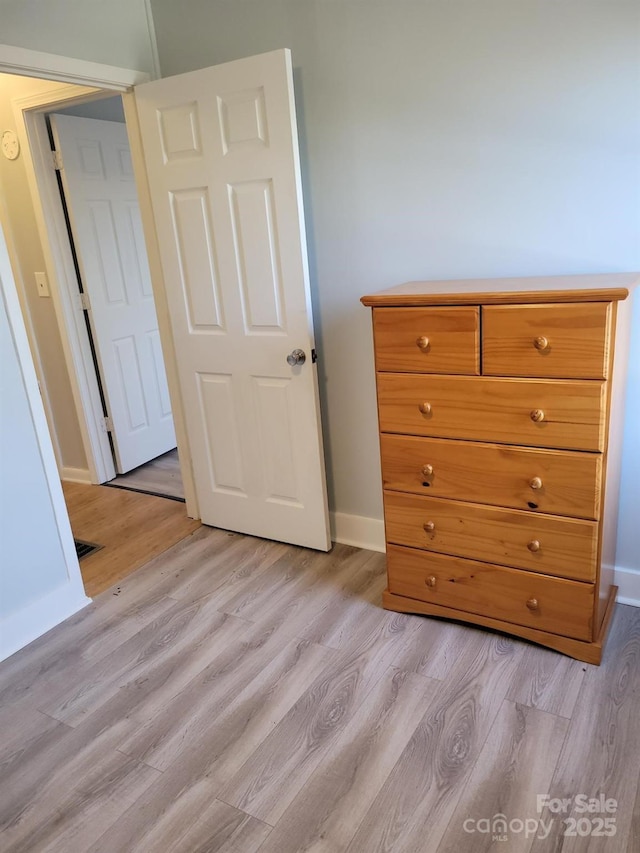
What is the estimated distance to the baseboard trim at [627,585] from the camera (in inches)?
89.0

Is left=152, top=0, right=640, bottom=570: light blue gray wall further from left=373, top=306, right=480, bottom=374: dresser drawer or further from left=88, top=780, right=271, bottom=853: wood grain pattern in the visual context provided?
left=88, top=780, right=271, bottom=853: wood grain pattern

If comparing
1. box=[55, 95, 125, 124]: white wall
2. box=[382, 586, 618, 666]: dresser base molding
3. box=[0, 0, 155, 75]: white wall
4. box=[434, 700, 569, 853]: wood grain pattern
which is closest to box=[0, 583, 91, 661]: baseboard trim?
box=[382, 586, 618, 666]: dresser base molding

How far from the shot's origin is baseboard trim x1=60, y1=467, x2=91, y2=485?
3.86 m

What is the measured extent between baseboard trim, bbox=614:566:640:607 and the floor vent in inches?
90.2

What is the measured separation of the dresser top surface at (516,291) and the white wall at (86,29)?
150cm

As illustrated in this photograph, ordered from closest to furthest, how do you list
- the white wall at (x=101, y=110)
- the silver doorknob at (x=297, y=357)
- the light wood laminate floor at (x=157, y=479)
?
the silver doorknob at (x=297, y=357)
the white wall at (x=101, y=110)
the light wood laminate floor at (x=157, y=479)

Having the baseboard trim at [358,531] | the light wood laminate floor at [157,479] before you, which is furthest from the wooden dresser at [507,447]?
the light wood laminate floor at [157,479]

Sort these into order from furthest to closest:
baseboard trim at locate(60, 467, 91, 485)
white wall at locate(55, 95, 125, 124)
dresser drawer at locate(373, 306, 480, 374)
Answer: baseboard trim at locate(60, 467, 91, 485) → white wall at locate(55, 95, 125, 124) → dresser drawer at locate(373, 306, 480, 374)

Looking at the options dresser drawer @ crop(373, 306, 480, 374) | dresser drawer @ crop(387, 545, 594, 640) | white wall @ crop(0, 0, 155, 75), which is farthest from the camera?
white wall @ crop(0, 0, 155, 75)

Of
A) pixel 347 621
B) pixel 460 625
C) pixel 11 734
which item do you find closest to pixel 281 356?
pixel 347 621

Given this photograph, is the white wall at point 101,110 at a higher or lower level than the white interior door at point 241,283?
higher

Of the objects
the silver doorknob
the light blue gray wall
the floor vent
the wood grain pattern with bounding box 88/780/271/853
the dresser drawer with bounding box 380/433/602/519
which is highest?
the light blue gray wall

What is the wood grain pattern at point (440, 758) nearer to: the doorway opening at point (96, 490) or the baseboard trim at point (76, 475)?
the doorway opening at point (96, 490)

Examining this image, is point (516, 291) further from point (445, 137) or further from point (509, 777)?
point (509, 777)
